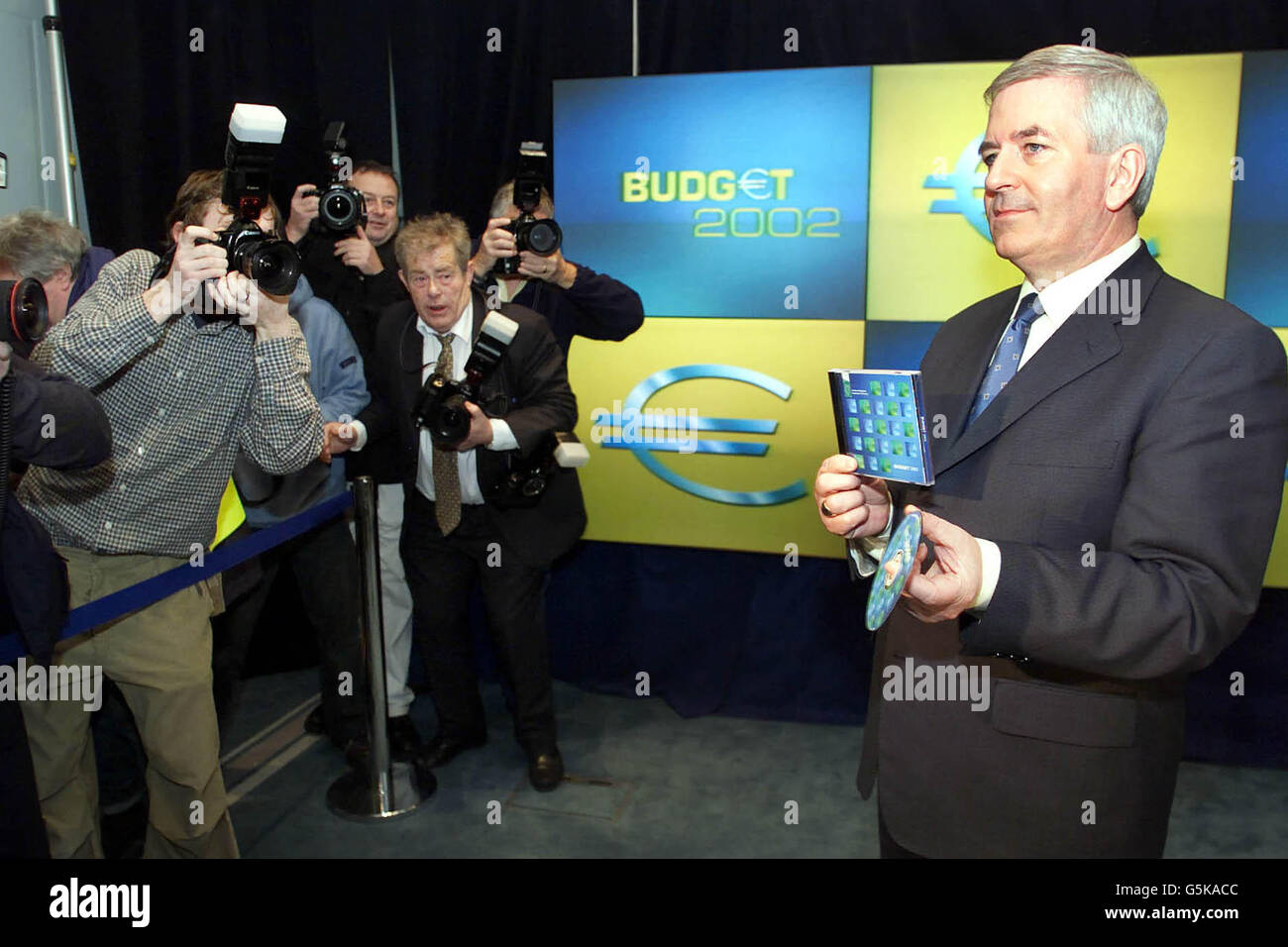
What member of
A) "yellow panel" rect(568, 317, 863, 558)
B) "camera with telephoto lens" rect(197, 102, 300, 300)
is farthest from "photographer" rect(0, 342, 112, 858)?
"yellow panel" rect(568, 317, 863, 558)

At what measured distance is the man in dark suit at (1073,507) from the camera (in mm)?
1199

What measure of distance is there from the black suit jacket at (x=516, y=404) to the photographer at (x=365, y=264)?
0.81ft

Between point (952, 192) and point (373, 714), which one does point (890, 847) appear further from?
point (952, 192)

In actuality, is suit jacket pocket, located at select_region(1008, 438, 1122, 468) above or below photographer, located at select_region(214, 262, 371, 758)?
above

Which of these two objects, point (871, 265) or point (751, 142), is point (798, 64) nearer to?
point (751, 142)

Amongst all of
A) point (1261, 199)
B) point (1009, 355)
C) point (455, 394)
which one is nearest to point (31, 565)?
point (455, 394)

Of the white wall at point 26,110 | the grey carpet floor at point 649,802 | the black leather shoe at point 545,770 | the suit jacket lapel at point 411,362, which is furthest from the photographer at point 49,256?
the black leather shoe at point 545,770

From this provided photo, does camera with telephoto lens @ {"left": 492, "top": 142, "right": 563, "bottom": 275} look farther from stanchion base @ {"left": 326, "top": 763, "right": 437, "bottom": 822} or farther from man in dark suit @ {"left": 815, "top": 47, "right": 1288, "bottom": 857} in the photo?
man in dark suit @ {"left": 815, "top": 47, "right": 1288, "bottom": 857}

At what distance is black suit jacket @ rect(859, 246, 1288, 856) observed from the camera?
1.20 m

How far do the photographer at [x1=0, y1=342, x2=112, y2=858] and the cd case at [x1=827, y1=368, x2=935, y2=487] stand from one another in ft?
4.35

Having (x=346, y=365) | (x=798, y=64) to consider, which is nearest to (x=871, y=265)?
(x=798, y=64)

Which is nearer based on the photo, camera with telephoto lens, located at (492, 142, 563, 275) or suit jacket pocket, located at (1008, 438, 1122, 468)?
suit jacket pocket, located at (1008, 438, 1122, 468)

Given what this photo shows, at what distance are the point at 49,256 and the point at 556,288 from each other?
144cm

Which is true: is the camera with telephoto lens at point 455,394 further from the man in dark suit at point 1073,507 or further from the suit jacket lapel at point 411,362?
the man in dark suit at point 1073,507
